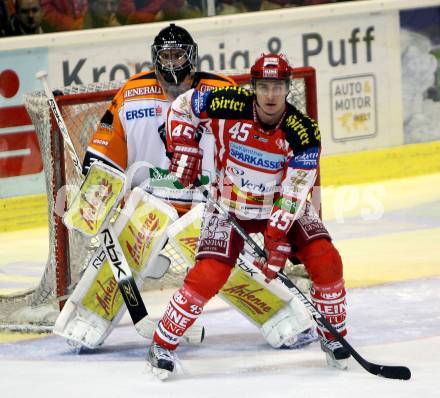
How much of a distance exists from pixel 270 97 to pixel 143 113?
3.63 ft

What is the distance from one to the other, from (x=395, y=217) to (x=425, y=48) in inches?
69.6

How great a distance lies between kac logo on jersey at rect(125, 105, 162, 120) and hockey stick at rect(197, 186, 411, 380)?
78cm

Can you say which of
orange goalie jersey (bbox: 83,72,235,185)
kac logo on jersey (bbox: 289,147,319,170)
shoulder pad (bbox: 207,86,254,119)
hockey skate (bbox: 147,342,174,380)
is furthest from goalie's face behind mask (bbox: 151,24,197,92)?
hockey skate (bbox: 147,342,174,380)

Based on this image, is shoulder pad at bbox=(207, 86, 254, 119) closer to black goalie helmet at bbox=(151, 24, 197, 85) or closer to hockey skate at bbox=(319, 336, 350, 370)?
black goalie helmet at bbox=(151, 24, 197, 85)

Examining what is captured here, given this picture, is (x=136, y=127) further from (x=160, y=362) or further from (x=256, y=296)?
(x=160, y=362)

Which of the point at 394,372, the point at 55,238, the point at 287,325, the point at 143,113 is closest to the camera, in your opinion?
the point at 394,372

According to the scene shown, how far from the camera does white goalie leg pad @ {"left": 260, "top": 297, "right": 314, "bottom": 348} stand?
564cm

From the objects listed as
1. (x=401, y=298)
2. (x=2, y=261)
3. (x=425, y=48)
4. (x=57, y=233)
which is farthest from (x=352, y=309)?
(x=425, y=48)

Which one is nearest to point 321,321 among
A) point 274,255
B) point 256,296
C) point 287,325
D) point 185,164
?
point 274,255

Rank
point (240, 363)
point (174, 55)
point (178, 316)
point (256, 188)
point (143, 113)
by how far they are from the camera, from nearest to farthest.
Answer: point (178, 316)
point (256, 188)
point (240, 363)
point (174, 55)
point (143, 113)

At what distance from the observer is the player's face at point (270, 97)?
509 centimetres

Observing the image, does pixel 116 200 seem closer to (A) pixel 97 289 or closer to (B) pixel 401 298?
(A) pixel 97 289

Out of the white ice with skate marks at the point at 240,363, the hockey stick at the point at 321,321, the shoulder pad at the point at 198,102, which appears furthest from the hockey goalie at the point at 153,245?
the hockey stick at the point at 321,321

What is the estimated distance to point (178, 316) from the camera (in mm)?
5168
